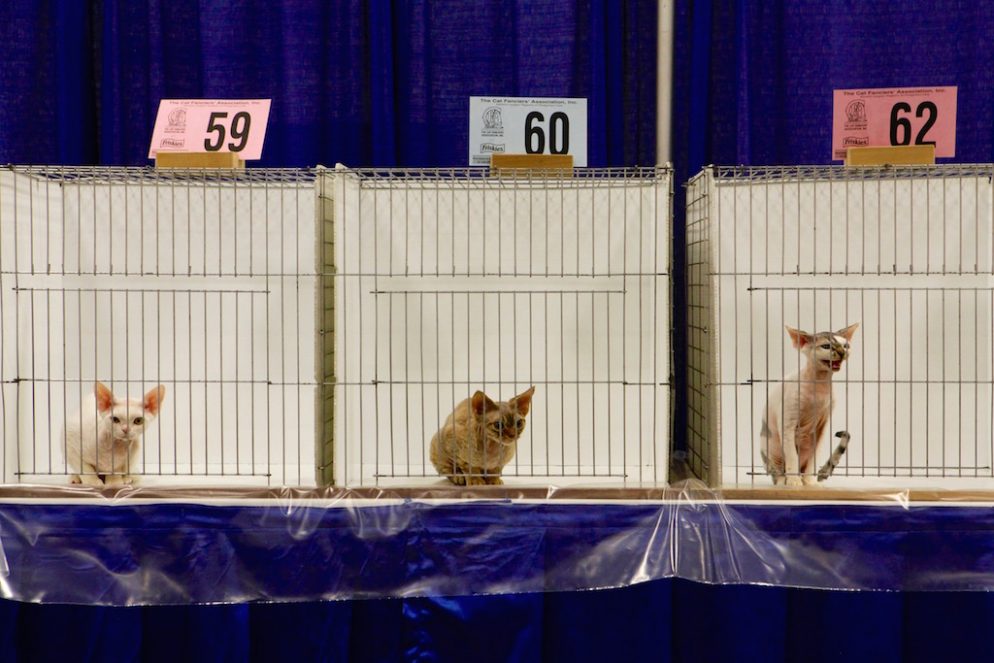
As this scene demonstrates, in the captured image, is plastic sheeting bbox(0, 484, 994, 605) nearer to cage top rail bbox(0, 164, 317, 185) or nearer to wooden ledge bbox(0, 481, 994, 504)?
wooden ledge bbox(0, 481, 994, 504)

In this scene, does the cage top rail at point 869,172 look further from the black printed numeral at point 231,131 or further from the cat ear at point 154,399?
the cat ear at point 154,399

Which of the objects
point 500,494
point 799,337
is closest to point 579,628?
point 500,494

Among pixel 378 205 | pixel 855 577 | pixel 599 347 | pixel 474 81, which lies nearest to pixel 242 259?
pixel 378 205

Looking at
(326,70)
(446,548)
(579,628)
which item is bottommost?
(579,628)

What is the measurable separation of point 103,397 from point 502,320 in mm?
559

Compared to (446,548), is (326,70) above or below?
above

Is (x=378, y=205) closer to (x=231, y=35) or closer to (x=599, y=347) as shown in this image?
(x=599, y=347)

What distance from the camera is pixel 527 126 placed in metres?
1.24

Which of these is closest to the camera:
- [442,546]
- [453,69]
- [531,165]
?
[442,546]

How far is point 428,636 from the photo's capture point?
1163 millimetres

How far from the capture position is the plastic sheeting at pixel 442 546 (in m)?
1.05

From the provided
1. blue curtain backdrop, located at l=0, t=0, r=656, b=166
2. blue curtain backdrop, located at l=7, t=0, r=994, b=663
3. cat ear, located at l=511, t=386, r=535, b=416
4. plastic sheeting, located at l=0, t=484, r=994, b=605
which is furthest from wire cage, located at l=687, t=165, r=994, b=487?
blue curtain backdrop, located at l=0, t=0, r=656, b=166

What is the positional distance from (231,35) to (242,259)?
0.62 meters

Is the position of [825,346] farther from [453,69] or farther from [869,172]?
[453,69]
